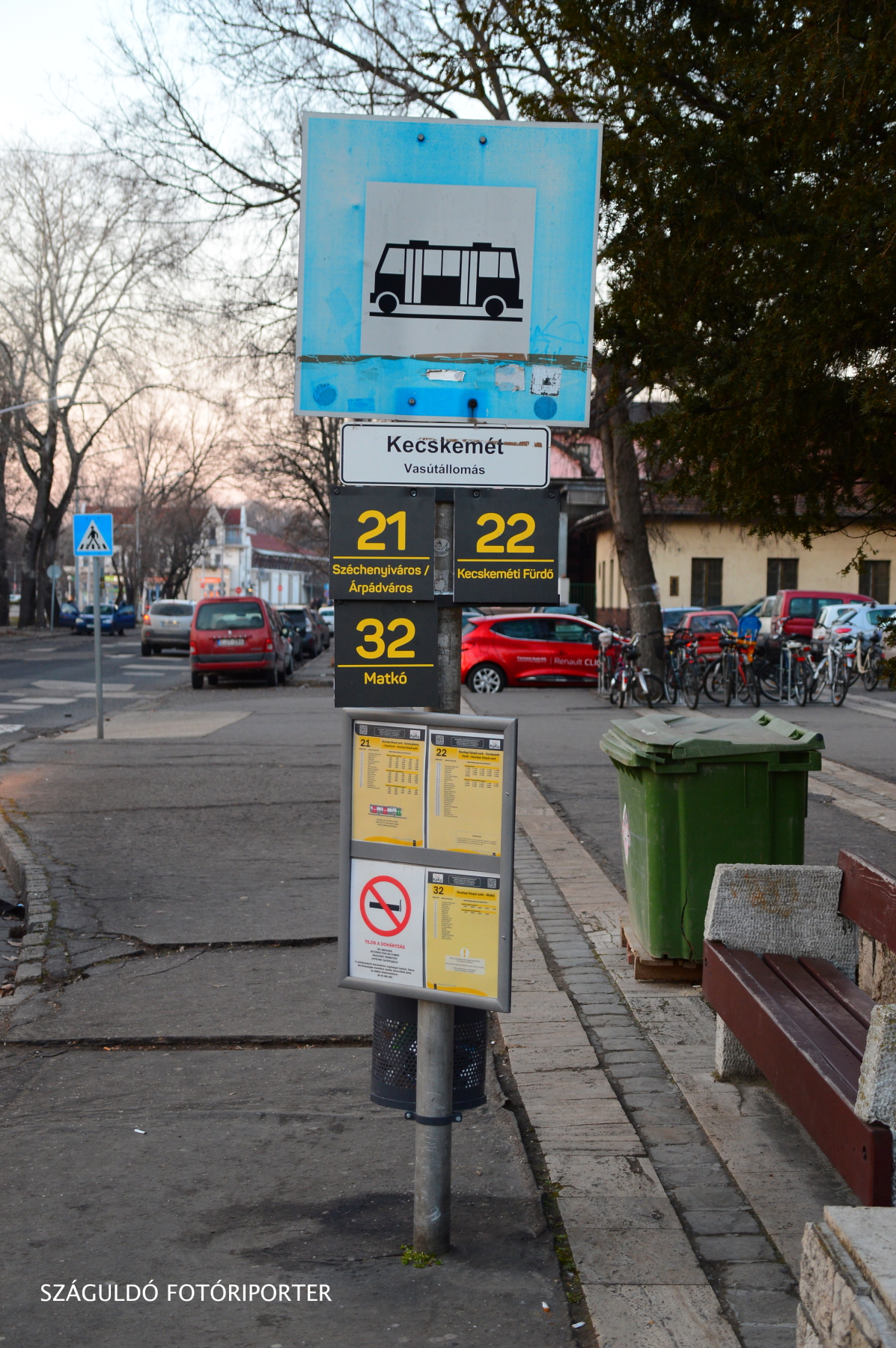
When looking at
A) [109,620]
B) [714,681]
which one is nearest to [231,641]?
[714,681]

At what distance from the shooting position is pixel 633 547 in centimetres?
2319

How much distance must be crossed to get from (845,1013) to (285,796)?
815cm

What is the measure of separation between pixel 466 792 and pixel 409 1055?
0.74 metres

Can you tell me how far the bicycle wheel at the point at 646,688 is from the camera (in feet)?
70.2

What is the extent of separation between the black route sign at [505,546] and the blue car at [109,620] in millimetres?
57666

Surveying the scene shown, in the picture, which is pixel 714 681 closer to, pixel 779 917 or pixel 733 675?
pixel 733 675

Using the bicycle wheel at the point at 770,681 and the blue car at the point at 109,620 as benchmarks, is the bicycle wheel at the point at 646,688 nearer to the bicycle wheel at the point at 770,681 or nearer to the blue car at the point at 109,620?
the bicycle wheel at the point at 770,681

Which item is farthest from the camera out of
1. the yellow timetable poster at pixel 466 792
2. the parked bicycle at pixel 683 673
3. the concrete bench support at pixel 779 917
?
the parked bicycle at pixel 683 673

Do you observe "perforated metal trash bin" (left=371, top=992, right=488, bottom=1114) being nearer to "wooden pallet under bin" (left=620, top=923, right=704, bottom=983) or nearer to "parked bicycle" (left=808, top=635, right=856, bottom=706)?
"wooden pallet under bin" (left=620, top=923, right=704, bottom=983)

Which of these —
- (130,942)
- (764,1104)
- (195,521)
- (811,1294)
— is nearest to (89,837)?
(130,942)

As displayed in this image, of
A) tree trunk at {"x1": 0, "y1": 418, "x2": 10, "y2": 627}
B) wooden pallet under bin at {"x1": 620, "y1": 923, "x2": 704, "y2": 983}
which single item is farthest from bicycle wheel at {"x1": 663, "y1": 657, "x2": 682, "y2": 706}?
tree trunk at {"x1": 0, "y1": 418, "x2": 10, "y2": 627}

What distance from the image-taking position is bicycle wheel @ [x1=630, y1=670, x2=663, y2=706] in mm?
21391

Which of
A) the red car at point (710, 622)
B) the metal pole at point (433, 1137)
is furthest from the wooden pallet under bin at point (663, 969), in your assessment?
the red car at point (710, 622)

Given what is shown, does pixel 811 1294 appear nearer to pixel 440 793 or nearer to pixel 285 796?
pixel 440 793
